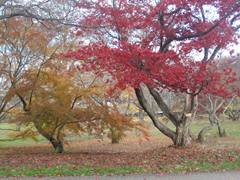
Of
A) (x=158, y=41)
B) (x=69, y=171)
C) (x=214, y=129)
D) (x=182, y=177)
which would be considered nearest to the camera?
(x=182, y=177)

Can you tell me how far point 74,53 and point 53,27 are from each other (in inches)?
88.0

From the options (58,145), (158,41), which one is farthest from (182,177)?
(58,145)

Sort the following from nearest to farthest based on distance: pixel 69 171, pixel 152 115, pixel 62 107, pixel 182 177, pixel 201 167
→ pixel 182 177 → pixel 69 171 → pixel 201 167 → pixel 152 115 → pixel 62 107

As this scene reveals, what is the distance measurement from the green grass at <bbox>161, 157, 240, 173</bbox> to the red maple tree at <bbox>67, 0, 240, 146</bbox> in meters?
3.20

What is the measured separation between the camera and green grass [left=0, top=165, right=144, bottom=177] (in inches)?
425

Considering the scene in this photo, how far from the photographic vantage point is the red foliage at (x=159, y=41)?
14.0 m

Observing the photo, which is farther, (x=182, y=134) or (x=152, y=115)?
(x=152, y=115)

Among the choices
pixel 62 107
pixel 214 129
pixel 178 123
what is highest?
pixel 62 107

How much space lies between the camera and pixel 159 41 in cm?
1518

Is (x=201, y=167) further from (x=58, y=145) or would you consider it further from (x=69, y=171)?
(x=58, y=145)

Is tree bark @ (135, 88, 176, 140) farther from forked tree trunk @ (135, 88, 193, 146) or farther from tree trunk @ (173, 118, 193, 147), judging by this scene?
tree trunk @ (173, 118, 193, 147)

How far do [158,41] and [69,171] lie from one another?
21.2 feet

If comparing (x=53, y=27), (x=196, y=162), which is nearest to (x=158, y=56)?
(x=196, y=162)

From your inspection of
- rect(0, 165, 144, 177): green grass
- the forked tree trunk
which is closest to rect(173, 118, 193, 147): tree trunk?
the forked tree trunk
